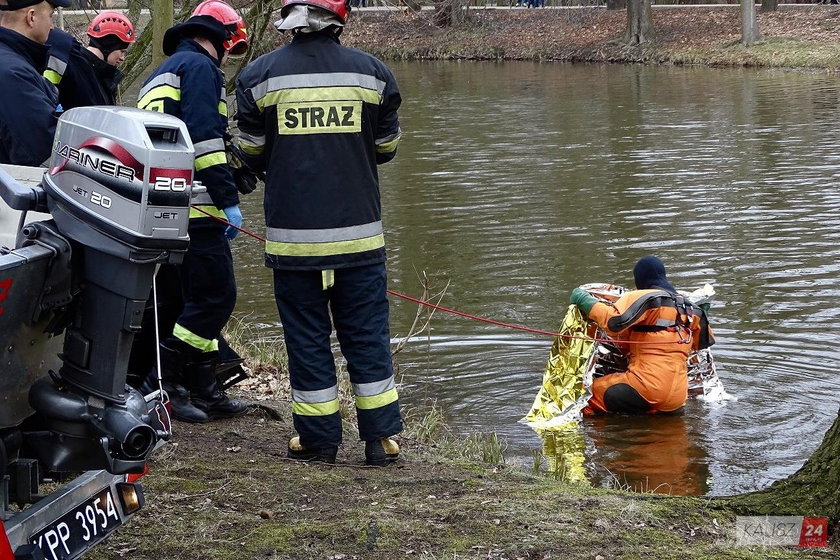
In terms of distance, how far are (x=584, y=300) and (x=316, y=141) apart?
3319mm

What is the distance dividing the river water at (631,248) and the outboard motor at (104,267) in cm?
402

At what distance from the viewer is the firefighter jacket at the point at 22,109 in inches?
186

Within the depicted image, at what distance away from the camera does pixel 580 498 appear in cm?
486

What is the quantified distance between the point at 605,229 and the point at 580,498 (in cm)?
917

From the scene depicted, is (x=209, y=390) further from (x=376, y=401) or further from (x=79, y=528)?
(x=79, y=528)

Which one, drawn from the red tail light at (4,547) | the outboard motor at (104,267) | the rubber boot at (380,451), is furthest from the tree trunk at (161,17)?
the red tail light at (4,547)

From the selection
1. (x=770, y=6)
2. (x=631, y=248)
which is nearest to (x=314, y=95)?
(x=631, y=248)

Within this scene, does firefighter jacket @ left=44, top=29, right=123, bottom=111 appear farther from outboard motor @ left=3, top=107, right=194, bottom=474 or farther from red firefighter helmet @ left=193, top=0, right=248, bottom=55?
outboard motor @ left=3, top=107, right=194, bottom=474

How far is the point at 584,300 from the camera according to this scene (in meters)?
7.99

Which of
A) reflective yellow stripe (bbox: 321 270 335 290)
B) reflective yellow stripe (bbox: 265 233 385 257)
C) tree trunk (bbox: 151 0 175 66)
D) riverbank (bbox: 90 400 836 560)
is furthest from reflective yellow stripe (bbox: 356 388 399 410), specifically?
tree trunk (bbox: 151 0 175 66)

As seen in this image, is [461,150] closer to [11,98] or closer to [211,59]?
[211,59]

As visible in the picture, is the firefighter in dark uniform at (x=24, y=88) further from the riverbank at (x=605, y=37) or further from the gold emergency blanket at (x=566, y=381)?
the riverbank at (x=605, y=37)

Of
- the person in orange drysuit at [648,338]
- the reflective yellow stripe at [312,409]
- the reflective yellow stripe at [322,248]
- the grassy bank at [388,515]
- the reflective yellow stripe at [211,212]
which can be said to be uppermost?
the reflective yellow stripe at [211,212]

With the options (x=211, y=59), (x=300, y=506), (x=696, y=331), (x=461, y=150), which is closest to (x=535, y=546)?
(x=300, y=506)
